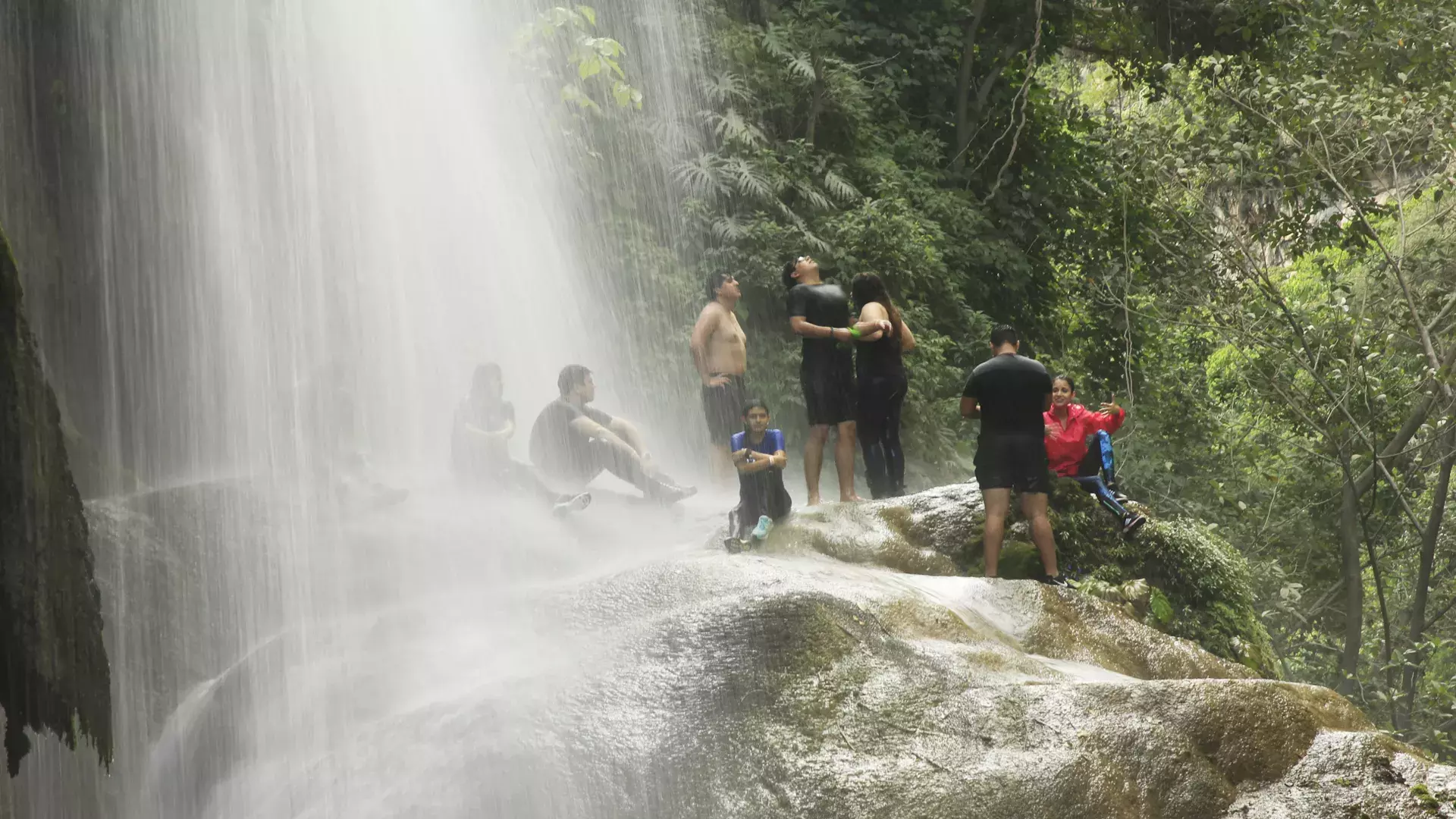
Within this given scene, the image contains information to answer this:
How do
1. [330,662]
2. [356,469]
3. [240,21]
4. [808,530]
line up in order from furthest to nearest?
[240,21] → [356,469] → [808,530] → [330,662]

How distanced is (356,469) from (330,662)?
3.52m

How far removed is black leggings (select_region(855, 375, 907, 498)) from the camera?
29.4 feet

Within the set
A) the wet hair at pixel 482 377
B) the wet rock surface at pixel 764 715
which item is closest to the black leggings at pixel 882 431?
the wet rock surface at pixel 764 715

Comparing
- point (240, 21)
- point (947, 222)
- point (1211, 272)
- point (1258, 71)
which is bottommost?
point (1211, 272)

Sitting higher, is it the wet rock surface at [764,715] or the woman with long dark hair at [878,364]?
the woman with long dark hair at [878,364]

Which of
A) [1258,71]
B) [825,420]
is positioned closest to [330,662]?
[825,420]

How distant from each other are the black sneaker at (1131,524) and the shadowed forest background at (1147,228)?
4.49 meters

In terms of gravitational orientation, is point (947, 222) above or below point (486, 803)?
above

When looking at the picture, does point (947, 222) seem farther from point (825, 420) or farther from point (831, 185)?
point (825, 420)

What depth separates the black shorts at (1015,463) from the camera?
7.66 m

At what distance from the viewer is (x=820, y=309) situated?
868cm

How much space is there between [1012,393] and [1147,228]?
10258 millimetres

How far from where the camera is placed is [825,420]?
8898 millimetres

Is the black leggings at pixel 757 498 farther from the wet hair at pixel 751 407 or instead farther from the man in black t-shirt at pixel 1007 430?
the man in black t-shirt at pixel 1007 430
